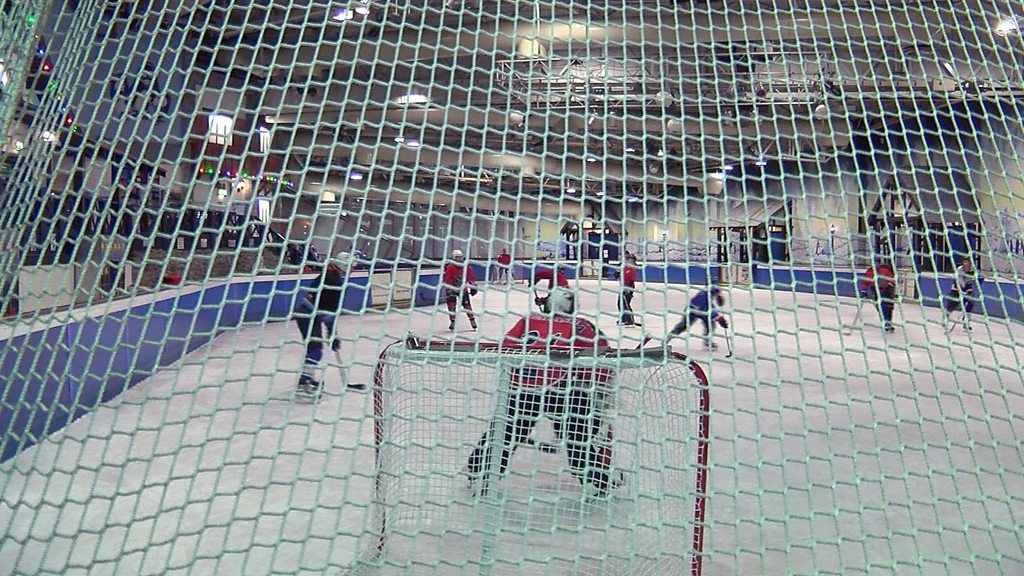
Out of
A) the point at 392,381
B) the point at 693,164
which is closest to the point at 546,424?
the point at 392,381

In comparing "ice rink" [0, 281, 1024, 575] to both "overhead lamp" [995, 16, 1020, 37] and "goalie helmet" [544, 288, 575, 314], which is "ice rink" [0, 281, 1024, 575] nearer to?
"goalie helmet" [544, 288, 575, 314]

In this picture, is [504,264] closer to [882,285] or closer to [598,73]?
[882,285]

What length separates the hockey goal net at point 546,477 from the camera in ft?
8.27

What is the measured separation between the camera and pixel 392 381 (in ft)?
9.36

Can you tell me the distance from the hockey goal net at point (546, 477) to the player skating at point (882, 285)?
83cm

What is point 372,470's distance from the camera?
3.67 m

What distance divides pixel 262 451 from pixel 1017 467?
4.04 metres

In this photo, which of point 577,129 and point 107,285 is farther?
point 577,129

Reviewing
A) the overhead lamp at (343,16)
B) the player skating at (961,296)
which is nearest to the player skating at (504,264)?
the player skating at (961,296)

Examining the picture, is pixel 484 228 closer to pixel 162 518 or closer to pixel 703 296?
pixel 703 296

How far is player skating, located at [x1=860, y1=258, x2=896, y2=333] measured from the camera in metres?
2.90

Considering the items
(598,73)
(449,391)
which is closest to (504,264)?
(449,391)

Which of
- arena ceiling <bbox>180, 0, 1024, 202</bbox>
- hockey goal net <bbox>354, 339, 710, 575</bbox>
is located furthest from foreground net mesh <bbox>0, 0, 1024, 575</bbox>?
arena ceiling <bbox>180, 0, 1024, 202</bbox>

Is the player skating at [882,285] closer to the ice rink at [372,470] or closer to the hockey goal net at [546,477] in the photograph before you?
the ice rink at [372,470]
